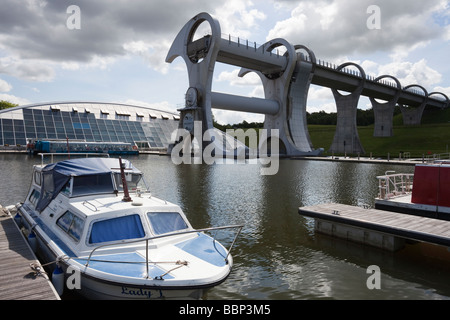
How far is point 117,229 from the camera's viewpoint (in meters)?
9.76

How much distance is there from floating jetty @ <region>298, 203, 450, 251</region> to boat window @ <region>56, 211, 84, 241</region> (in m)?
10.3

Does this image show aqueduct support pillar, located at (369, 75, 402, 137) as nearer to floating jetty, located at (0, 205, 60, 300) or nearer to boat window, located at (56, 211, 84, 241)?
boat window, located at (56, 211, 84, 241)

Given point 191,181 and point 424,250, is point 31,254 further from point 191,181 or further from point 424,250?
point 191,181

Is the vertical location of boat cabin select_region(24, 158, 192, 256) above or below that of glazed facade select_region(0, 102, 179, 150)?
below

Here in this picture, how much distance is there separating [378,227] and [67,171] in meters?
12.5

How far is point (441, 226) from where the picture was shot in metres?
12.8

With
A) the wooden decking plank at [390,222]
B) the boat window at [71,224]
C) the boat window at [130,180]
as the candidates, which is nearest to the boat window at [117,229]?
the boat window at [71,224]

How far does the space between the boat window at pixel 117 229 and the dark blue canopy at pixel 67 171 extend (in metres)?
3.15

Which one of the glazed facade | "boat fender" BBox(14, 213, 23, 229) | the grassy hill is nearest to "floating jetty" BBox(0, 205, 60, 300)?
"boat fender" BBox(14, 213, 23, 229)

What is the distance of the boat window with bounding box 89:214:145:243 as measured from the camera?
375 inches

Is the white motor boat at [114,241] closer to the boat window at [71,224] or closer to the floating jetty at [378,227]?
the boat window at [71,224]

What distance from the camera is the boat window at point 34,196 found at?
580 inches

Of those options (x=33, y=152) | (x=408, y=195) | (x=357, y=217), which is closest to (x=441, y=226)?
(x=357, y=217)
